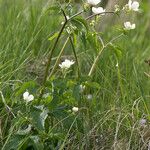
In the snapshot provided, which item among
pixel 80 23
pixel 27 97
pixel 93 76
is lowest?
pixel 93 76

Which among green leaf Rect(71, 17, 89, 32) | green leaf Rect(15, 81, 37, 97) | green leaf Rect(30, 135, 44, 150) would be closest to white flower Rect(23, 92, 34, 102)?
green leaf Rect(15, 81, 37, 97)

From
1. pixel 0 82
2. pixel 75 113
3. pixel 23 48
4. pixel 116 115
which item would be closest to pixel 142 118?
pixel 116 115

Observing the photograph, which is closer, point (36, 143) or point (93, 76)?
point (36, 143)

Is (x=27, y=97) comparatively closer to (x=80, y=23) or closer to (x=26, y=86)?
(x=26, y=86)

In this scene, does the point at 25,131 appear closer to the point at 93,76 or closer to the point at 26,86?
the point at 26,86

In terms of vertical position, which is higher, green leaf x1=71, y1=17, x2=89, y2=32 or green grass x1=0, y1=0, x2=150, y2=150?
green leaf x1=71, y1=17, x2=89, y2=32

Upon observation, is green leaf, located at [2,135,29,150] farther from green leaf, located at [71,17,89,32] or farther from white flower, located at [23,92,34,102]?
green leaf, located at [71,17,89,32]

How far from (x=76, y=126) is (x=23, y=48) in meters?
0.99

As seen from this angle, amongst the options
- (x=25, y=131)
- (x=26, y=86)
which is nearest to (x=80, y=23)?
(x=26, y=86)

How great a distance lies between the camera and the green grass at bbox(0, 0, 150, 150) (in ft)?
7.27

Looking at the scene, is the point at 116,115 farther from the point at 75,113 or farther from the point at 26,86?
the point at 26,86

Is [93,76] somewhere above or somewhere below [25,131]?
below

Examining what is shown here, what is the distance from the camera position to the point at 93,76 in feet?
9.18

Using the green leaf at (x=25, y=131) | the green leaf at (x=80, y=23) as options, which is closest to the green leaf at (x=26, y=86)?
the green leaf at (x=25, y=131)
